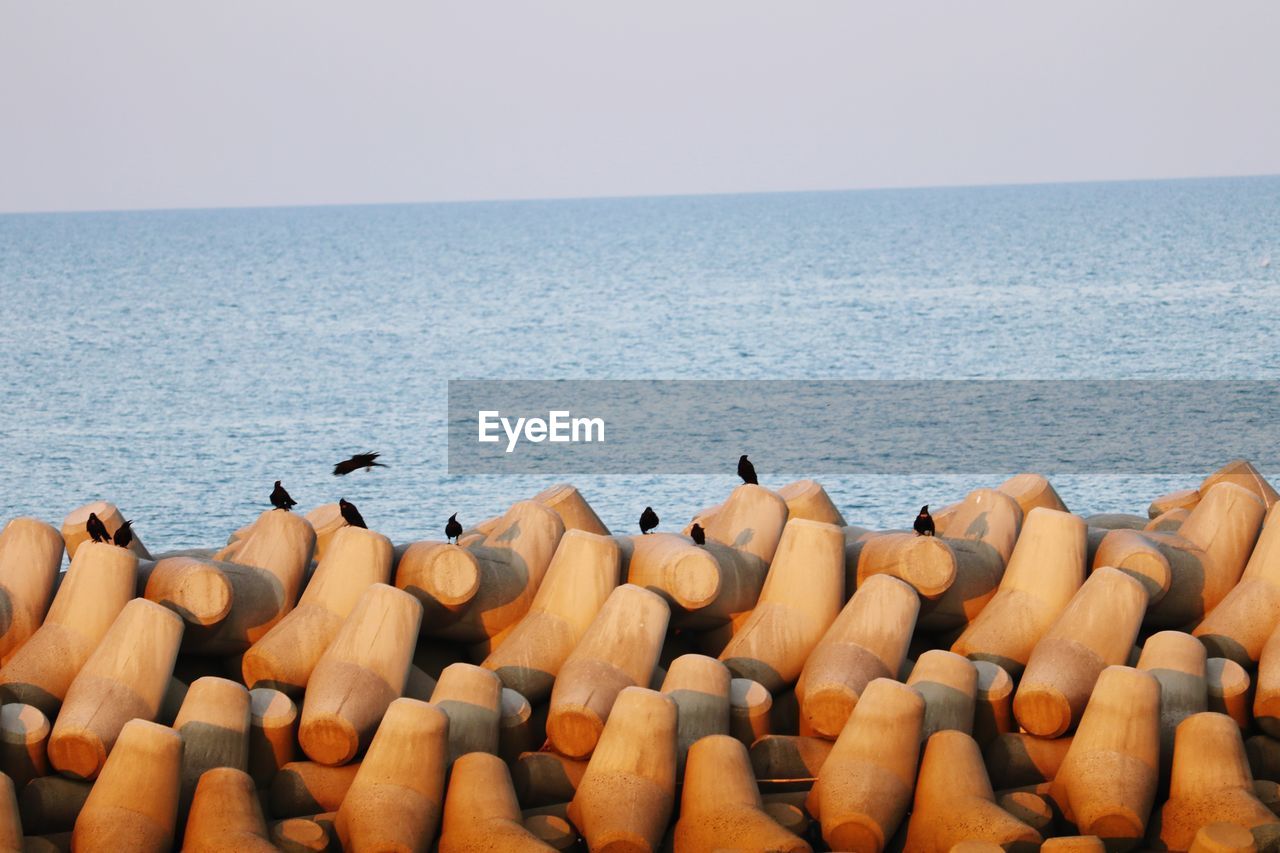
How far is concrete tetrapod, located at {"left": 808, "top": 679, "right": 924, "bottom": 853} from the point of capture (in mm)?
9547

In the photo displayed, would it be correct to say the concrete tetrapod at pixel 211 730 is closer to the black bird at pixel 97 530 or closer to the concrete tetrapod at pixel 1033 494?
the black bird at pixel 97 530

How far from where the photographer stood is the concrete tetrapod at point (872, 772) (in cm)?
955

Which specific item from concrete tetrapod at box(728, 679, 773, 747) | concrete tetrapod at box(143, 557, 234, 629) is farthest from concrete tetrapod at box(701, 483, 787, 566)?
concrete tetrapod at box(143, 557, 234, 629)

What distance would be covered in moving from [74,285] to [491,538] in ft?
242

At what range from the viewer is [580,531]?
38.1 feet

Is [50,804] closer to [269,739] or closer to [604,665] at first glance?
[269,739]

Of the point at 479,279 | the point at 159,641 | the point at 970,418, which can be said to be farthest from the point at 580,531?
the point at 479,279

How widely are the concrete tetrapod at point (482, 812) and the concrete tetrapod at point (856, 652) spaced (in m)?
1.80

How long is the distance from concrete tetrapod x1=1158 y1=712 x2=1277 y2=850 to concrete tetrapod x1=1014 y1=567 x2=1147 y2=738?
26.2 inches

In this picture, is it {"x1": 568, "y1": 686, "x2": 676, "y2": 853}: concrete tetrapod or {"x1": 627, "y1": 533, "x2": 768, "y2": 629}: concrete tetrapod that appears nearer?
{"x1": 568, "y1": 686, "x2": 676, "y2": 853}: concrete tetrapod

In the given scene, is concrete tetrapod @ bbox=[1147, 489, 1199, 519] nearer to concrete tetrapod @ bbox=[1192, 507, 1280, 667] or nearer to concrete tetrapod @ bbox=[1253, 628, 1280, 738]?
concrete tetrapod @ bbox=[1192, 507, 1280, 667]

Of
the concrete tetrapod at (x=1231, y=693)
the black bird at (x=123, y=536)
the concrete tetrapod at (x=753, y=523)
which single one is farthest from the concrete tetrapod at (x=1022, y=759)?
the black bird at (x=123, y=536)

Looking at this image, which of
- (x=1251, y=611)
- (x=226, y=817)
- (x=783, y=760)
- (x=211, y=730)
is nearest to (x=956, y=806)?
(x=783, y=760)

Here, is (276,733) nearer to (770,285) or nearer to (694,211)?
(770,285)
